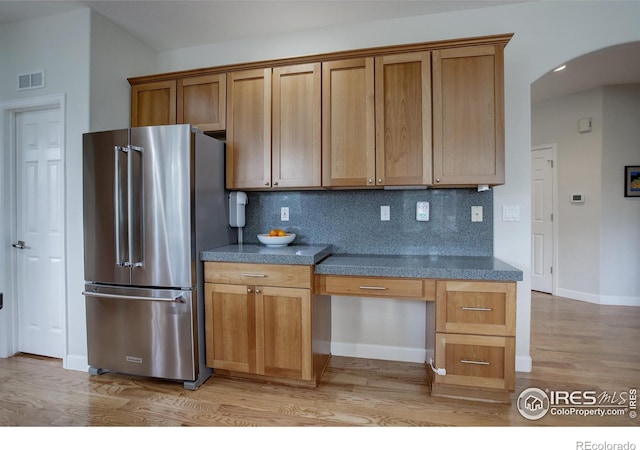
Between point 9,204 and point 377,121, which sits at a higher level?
point 377,121

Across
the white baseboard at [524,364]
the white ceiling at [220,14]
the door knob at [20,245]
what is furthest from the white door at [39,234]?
the white baseboard at [524,364]

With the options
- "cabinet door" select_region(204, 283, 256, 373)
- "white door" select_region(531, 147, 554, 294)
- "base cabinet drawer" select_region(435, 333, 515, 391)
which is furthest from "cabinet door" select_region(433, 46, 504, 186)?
"white door" select_region(531, 147, 554, 294)

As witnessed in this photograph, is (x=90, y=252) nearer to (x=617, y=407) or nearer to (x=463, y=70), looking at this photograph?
(x=463, y=70)

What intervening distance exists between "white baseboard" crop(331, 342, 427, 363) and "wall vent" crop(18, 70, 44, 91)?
126 inches

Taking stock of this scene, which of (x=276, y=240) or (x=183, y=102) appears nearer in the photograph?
(x=276, y=240)

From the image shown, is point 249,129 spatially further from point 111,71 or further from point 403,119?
point 111,71

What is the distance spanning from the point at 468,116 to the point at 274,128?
138 centimetres

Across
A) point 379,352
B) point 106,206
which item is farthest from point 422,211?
point 106,206

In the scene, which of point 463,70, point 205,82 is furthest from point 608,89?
point 205,82

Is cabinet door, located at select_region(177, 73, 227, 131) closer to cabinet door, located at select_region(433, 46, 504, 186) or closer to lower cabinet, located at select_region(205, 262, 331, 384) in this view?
lower cabinet, located at select_region(205, 262, 331, 384)

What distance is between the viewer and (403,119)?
216 centimetres
